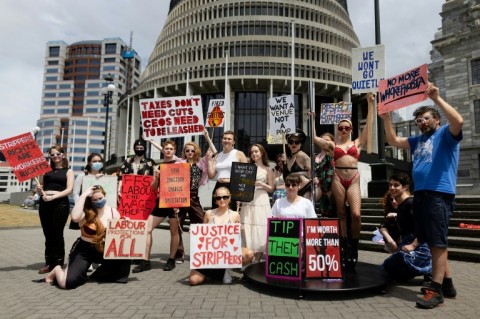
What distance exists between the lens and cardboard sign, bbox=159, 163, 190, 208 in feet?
20.2

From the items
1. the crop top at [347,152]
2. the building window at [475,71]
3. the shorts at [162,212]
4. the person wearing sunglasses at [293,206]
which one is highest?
the building window at [475,71]

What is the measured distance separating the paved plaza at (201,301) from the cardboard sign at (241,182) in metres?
1.40

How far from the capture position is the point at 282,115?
909cm

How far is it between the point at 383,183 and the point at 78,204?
452 inches

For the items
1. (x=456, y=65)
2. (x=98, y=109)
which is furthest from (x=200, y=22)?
(x=98, y=109)

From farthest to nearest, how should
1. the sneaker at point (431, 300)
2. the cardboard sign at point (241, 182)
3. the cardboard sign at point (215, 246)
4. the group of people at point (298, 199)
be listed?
1. the cardboard sign at point (241, 182)
2. the cardboard sign at point (215, 246)
3. the group of people at point (298, 199)
4. the sneaker at point (431, 300)

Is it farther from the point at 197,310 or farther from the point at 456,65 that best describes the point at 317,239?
the point at 456,65

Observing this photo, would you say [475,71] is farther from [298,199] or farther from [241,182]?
[241,182]

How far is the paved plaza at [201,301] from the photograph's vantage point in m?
3.86

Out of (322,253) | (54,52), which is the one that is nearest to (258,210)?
(322,253)

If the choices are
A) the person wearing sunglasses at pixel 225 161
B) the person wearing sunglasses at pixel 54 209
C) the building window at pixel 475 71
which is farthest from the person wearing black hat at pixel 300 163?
the building window at pixel 475 71

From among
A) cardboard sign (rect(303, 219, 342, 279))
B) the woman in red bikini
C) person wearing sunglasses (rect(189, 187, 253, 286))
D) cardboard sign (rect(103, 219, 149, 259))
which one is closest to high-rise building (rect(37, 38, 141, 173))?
cardboard sign (rect(103, 219, 149, 259))

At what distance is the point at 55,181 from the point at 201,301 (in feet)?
12.2

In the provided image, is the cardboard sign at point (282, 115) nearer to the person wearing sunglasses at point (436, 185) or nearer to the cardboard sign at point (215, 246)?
the cardboard sign at point (215, 246)
